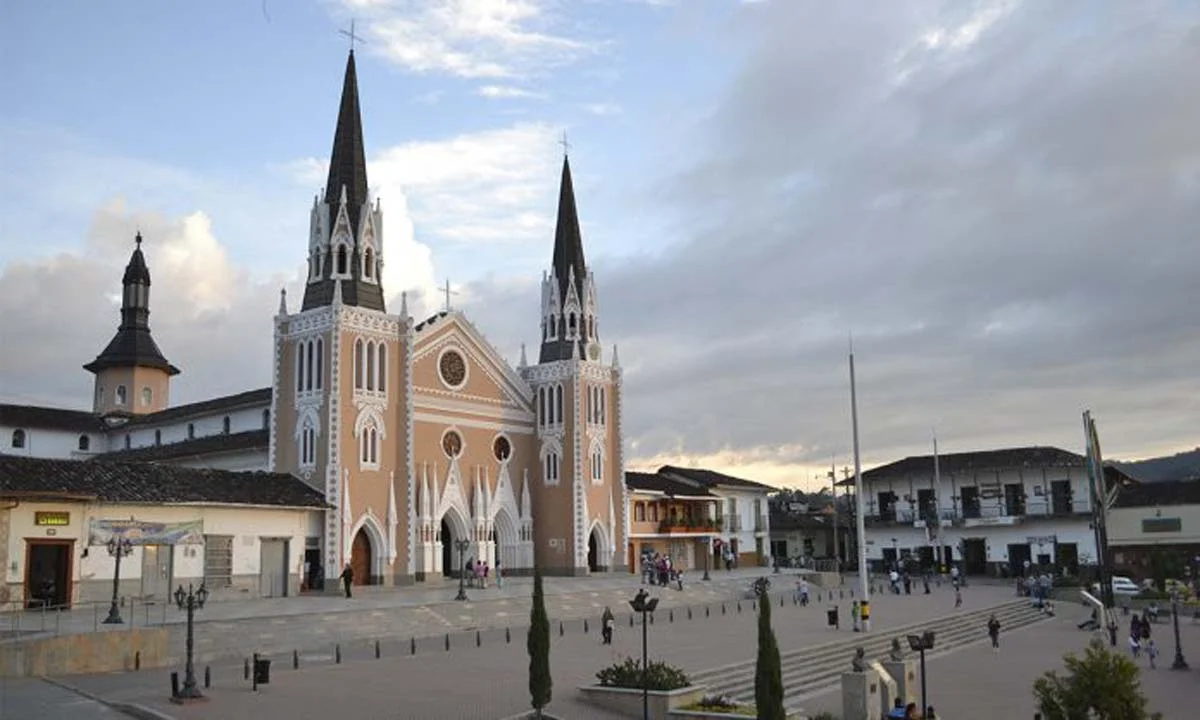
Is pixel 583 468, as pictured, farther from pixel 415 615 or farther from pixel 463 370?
pixel 415 615

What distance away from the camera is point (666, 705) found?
23000mm

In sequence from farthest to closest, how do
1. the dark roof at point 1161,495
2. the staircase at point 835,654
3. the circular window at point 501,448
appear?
the dark roof at point 1161,495, the circular window at point 501,448, the staircase at point 835,654

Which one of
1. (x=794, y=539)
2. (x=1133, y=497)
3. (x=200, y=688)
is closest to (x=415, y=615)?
(x=200, y=688)

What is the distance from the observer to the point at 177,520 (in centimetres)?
4059

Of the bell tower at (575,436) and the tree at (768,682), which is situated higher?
the bell tower at (575,436)

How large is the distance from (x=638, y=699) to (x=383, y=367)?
30.8m

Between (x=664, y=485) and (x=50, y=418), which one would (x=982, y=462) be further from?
(x=50, y=418)

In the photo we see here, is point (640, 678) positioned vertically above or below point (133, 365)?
below

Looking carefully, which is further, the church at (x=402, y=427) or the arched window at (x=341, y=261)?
the arched window at (x=341, y=261)

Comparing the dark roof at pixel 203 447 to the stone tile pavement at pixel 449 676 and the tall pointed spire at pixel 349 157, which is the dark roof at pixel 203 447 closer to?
the tall pointed spire at pixel 349 157

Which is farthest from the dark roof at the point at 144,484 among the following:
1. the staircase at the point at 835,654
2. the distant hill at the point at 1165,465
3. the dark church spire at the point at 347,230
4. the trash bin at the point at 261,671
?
the distant hill at the point at 1165,465

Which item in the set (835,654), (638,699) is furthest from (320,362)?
(638,699)

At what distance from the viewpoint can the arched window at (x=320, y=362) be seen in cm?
4959

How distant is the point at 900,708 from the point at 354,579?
32820 mm
